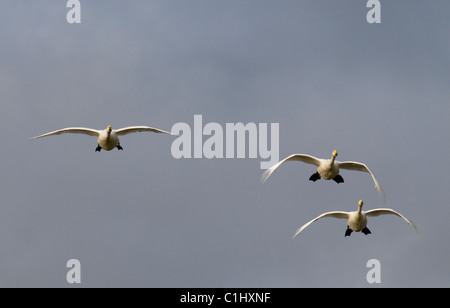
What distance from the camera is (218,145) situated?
96.6 metres

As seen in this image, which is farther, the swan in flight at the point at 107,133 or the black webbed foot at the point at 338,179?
the black webbed foot at the point at 338,179

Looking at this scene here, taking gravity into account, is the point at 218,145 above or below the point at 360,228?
above

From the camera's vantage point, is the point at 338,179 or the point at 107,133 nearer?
the point at 107,133

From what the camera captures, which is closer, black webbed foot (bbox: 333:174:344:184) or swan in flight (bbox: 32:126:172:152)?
swan in flight (bbox: 32:126:172:152)

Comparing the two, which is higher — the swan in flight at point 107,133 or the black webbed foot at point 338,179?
the swan in flight at point 107,133

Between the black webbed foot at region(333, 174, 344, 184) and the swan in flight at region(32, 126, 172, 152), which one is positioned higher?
the swan in flight at region(32, 126, 172, 152)

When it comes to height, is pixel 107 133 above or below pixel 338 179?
above

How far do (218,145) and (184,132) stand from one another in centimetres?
287
